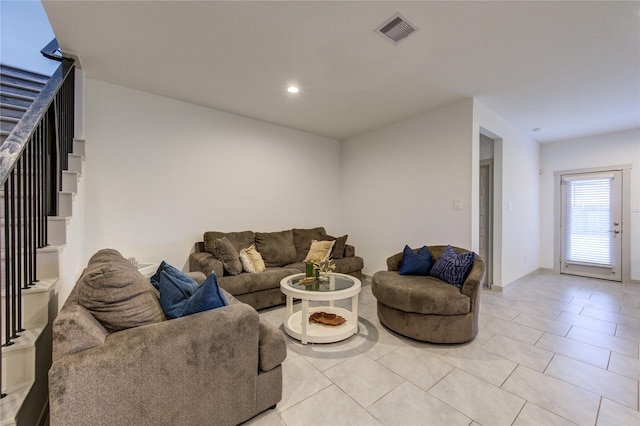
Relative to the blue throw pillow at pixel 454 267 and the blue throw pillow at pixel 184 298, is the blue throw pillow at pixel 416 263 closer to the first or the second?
the blue throw pillow at pixel 454 267

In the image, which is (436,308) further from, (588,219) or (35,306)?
(588,219)

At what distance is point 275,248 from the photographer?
393 cm

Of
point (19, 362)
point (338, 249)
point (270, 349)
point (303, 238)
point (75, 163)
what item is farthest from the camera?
point (303, 238)

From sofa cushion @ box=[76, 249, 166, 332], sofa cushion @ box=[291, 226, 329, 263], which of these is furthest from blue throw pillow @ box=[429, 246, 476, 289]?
sofa cushion @ box=[76, 249, 166, 332]

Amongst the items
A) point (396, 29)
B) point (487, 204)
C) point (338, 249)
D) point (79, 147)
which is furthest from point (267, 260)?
point (487, 204)

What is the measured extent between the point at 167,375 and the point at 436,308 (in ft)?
6.77

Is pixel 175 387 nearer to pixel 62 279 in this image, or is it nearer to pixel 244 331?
pixel 244 331

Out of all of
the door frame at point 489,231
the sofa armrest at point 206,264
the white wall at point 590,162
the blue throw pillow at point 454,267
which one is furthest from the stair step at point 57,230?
the white wall at point 590,162

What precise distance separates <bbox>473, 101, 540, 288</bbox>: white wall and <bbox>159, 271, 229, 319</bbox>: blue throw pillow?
3435 millimetres

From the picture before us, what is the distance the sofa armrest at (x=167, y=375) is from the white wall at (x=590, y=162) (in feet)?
20.1

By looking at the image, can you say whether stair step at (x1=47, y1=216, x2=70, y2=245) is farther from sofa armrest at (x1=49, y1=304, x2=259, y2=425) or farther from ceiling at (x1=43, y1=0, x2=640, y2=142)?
ceiling at (x1=43, y1=0, x2=640, y2=142)

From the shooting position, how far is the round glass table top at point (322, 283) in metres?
2.57

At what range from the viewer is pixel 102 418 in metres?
1.14

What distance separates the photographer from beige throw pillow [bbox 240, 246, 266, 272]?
331 cm
